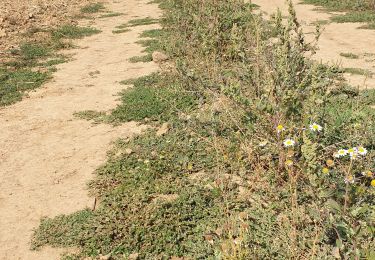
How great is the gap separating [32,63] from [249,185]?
7.07 metres

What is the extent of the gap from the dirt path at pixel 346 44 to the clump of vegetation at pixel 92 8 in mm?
7487

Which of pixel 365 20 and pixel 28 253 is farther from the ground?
pixel 365 20

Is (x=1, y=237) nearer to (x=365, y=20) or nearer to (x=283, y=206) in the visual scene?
(x=283, y=206)

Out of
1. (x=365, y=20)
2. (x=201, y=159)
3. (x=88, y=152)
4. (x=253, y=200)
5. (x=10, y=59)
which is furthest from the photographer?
(x=365, y=20)

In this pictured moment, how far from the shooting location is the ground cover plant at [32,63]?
26.0 feet

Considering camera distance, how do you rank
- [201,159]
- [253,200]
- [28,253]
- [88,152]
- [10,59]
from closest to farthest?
[28,253], [253,200], [201,159], [88,152], [10,59]

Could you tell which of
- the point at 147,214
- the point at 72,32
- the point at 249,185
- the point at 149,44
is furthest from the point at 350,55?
the point at 72,32

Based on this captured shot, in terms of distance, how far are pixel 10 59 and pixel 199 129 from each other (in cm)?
629

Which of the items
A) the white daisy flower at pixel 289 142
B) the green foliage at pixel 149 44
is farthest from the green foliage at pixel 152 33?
the white daisy flower at pixel 289 142

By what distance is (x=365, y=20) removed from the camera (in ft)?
37.1

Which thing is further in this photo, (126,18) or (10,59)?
(126,18)

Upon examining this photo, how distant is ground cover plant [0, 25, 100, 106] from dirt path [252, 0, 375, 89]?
534 cm

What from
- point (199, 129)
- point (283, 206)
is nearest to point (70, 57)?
point (199, 129)

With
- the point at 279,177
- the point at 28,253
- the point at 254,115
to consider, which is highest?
the point at 254,115
